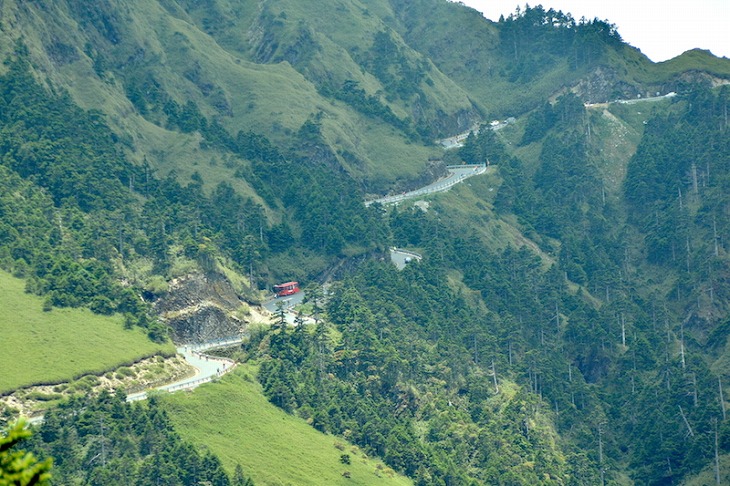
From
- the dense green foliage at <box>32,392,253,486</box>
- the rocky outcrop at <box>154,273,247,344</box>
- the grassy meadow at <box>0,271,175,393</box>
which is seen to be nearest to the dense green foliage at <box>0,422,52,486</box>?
the dense green foliage at <box>32,392,253,486</box>

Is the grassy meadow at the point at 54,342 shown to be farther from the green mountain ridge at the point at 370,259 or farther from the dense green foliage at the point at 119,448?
the dense green foliage at the point at 119,448

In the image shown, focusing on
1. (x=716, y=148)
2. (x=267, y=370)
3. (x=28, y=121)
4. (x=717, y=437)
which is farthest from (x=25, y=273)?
(x=716, y=148)

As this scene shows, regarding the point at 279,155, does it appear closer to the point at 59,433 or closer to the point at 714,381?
the point at 714,381

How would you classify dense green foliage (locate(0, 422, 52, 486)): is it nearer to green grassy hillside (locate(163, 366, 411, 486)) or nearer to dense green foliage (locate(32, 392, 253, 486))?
dense green foliage (locate(32, 392, 253, 486))

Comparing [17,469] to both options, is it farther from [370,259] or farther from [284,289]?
[370,259]

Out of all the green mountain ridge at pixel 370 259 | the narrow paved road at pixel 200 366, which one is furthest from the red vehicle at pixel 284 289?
the narrow paved road at pixel 200 366
